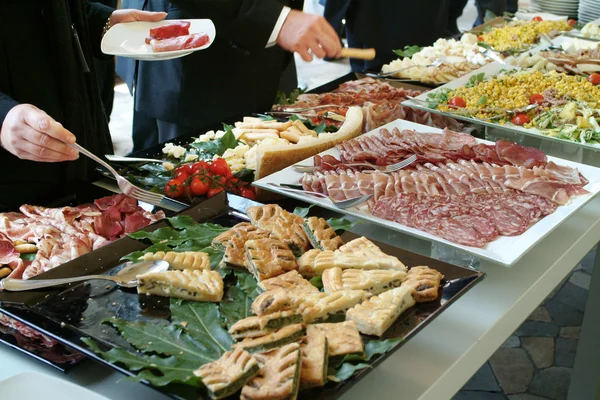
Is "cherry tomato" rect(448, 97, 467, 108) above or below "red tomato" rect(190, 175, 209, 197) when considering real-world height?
above

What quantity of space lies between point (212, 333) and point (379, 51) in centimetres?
303

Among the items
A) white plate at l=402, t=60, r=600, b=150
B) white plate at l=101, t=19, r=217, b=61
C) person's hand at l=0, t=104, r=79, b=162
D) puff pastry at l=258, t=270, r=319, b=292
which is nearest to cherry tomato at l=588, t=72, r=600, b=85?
white plate at l=402, t=60, r=600, b=150

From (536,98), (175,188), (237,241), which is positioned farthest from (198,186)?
(536,98)

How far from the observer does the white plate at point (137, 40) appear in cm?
173

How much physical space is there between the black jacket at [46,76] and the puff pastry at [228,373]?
0.91 meters

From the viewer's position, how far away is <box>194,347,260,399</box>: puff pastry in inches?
34.2

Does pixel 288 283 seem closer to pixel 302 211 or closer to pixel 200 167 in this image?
pixel 302 211

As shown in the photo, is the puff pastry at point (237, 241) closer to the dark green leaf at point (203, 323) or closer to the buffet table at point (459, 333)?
the dark green leaf at point (203, 323)

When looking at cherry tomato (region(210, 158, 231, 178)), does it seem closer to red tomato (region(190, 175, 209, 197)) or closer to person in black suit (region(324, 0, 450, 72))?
red tomato (region(190, 175, 209, 197))

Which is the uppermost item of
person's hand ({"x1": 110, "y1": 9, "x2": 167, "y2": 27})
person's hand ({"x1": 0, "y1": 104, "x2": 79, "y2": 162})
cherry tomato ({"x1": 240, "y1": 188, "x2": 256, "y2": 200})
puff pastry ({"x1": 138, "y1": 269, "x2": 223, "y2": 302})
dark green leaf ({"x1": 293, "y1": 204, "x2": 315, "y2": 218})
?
person's hand ({"x1": 110, "y1": 9, "x2": 167, "y2": 27})

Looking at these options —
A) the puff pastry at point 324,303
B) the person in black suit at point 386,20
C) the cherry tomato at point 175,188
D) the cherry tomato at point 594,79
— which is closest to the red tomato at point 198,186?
the cherry tomato at point 175,188

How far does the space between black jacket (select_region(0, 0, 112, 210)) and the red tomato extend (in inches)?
14.0

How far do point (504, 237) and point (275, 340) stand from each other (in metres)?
0.62

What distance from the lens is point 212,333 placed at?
103cm
